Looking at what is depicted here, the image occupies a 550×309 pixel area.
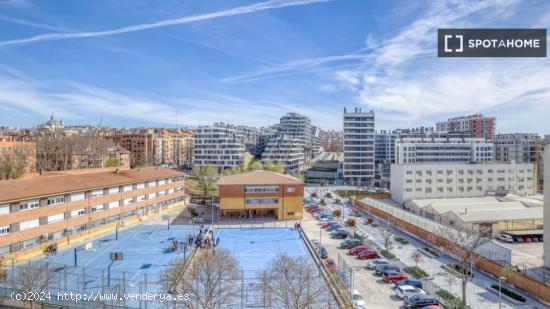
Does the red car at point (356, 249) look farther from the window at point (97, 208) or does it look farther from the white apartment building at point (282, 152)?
the white apartment building at point (282, 152)

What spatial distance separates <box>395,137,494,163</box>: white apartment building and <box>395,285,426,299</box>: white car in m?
43.0

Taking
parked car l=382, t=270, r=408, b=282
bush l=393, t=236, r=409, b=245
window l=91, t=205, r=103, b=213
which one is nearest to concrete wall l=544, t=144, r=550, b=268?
parked car l=382, t=270, r=408, b=282

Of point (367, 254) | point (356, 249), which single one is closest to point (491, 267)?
point (367, 254)

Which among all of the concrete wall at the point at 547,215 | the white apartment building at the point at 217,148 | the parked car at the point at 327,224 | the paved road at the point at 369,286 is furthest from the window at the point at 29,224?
the white apartment building at the point at 217,148

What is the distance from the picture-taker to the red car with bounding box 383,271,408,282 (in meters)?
18.4

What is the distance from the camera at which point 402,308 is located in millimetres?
15453

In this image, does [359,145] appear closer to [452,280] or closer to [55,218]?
[452,280]

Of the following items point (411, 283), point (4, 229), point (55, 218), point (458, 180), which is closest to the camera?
point (411, 283)

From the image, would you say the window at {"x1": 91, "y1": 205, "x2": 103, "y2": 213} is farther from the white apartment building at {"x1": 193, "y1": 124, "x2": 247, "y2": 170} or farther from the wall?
the white apartment building at {"x1": 193, "y1": 124, "x2": 247, "y2": 170}

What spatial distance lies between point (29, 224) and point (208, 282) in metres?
16.2

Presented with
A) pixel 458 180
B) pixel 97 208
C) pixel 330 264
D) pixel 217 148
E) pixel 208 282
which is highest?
pixel 217 148

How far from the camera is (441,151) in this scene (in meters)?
58.2

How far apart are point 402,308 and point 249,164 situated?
4754 cm

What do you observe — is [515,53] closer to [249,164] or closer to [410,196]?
[410,196]
